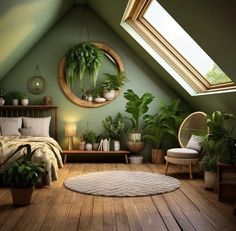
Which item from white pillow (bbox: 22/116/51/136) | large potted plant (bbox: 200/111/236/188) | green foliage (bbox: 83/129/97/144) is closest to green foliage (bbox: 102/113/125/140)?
green foliage (bbox: 83/129/97/144)

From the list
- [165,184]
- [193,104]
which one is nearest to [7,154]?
[165,184]

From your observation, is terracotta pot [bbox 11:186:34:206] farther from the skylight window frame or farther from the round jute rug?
the skylight window frame

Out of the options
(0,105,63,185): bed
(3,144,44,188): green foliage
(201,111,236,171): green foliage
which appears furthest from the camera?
(0,105,63,185): bed

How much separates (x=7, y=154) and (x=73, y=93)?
2506 millimetres

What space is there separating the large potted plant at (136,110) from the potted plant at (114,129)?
0.24 m

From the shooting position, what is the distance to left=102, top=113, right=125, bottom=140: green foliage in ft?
22.7

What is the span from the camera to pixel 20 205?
155 inches

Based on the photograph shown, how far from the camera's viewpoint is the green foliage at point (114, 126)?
6914 mm

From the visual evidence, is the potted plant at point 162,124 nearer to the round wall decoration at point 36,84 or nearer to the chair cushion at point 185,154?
the chair cushion at point 185,154

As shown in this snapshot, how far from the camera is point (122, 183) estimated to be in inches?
196

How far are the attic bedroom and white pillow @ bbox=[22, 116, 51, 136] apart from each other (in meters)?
0.02

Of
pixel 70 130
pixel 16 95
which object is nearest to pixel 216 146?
pixel 70 130

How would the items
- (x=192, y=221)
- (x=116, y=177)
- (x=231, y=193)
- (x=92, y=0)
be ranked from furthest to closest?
(x=92, y=0) → (x=116, y=177) → (x=231, y=193) → (x=192, y=221)

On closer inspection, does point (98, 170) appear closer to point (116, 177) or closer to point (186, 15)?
point (116, 177)
